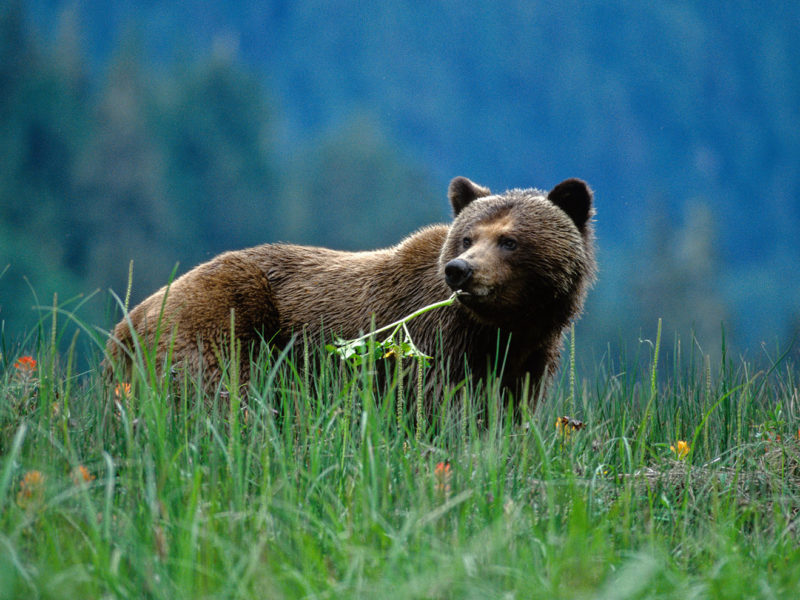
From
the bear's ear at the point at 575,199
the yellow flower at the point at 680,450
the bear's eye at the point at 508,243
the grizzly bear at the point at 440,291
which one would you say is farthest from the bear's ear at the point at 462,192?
the yellow flower at the point at 680,450

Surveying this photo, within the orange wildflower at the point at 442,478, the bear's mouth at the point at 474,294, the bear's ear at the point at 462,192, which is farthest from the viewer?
the bear's ear at the point at 462,192

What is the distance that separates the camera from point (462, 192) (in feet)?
20.3

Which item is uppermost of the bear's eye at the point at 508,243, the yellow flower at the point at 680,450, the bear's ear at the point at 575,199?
the bear's ear at the point at 575,199

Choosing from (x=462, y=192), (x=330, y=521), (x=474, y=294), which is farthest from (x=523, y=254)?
(x=330, y=521)

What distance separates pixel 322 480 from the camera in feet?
11.3

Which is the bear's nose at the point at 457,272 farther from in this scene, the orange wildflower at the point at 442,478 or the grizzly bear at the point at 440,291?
the orange wildflower at the point at 442,478

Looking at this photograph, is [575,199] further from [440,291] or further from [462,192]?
[440,291]

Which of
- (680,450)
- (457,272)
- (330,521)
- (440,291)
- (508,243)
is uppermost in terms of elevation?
(508,243)

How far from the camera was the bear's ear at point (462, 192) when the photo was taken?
6.16m

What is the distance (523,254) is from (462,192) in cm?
96

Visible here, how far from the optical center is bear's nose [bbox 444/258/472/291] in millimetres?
5016

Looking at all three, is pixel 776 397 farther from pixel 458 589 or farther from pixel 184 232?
pixel 184 232

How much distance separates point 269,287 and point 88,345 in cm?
222

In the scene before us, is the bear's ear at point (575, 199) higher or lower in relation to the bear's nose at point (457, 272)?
higher
